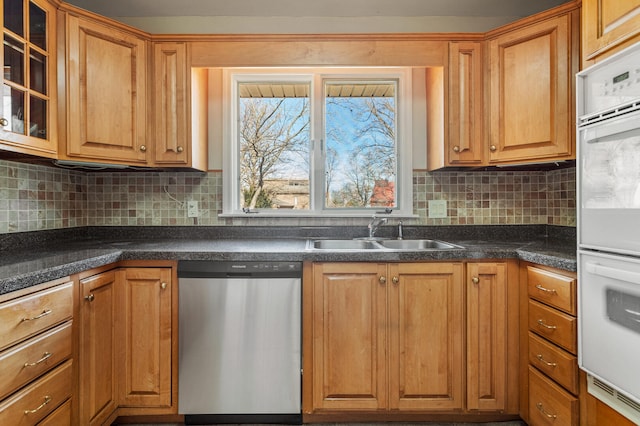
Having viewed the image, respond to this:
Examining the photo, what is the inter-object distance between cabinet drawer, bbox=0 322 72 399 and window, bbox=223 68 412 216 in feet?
4.09

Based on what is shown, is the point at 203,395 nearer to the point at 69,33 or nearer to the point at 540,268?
the point at 540,268

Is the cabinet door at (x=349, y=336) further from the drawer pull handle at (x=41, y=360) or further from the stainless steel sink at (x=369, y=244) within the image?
the drawer pull handle at (x=41, y=360)

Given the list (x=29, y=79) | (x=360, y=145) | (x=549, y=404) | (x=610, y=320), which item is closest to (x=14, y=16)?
(x=29, y=79)

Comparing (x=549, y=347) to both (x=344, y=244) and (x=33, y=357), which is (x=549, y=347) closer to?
(x=344, y=244)

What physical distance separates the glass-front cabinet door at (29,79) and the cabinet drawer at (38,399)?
3.19 feet

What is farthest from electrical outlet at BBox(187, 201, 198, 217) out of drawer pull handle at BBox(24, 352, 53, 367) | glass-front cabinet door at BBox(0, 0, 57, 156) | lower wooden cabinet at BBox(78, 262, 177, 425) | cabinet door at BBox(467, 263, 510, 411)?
cabinet door at BBox(467, 263, 510, 411)

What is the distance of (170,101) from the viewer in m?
2.08

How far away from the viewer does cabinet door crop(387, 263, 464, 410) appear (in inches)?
69.5

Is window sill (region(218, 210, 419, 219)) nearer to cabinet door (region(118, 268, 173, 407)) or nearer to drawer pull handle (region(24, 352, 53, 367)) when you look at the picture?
cabinet door (region(118, 268, 173, 407))

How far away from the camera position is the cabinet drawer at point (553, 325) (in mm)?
1487

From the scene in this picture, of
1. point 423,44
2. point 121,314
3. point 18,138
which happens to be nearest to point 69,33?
point 18,138

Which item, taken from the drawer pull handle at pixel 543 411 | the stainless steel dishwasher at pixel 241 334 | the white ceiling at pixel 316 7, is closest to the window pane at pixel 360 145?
the white ceiling at pixel 316 7

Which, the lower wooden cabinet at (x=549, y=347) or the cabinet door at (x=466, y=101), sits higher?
the cabinet door at (x=466, y=101)

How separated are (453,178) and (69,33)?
240 cm
